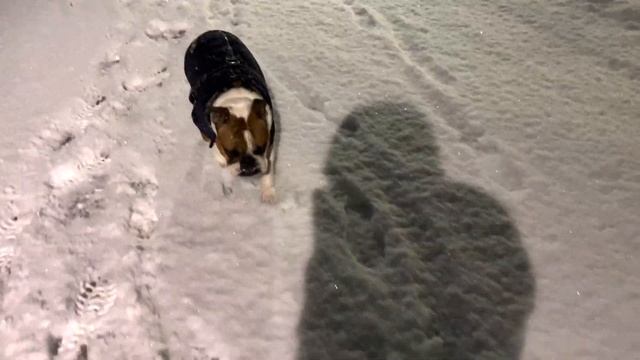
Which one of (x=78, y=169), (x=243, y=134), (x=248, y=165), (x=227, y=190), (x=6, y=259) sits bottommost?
(x=6, y=259)

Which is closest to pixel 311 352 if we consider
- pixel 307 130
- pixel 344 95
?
pixel 307 130

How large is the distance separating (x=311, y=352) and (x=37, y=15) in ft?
8.54

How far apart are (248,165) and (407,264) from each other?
67 centimetres

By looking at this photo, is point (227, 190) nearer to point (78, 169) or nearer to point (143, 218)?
point (143, 218)

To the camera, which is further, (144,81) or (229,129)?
(144,81)

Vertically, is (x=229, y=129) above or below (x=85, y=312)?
above

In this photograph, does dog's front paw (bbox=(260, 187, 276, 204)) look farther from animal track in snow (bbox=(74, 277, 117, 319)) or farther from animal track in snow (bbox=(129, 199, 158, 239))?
animal track in snow (bbox=(74, 277, 117, 319))

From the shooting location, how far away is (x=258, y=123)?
2244mm

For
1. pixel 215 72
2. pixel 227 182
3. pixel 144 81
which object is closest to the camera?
pixel 215 72

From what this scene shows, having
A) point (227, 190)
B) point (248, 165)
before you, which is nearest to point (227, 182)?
point (227, 190)

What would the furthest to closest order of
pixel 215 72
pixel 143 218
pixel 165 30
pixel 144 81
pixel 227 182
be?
pixel 165 30
pixel 144 81
pixel 227 182
pixel 143 218
pixel 215 72

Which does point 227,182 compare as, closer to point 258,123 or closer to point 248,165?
point 248,165

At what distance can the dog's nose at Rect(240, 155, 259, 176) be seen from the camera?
2.28 metres

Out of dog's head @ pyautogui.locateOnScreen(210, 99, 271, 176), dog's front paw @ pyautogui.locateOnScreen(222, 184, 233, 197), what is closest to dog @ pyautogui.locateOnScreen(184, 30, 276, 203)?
dog's head @ pyautogui.locateOnScreen(210, 99, 271, 176)
